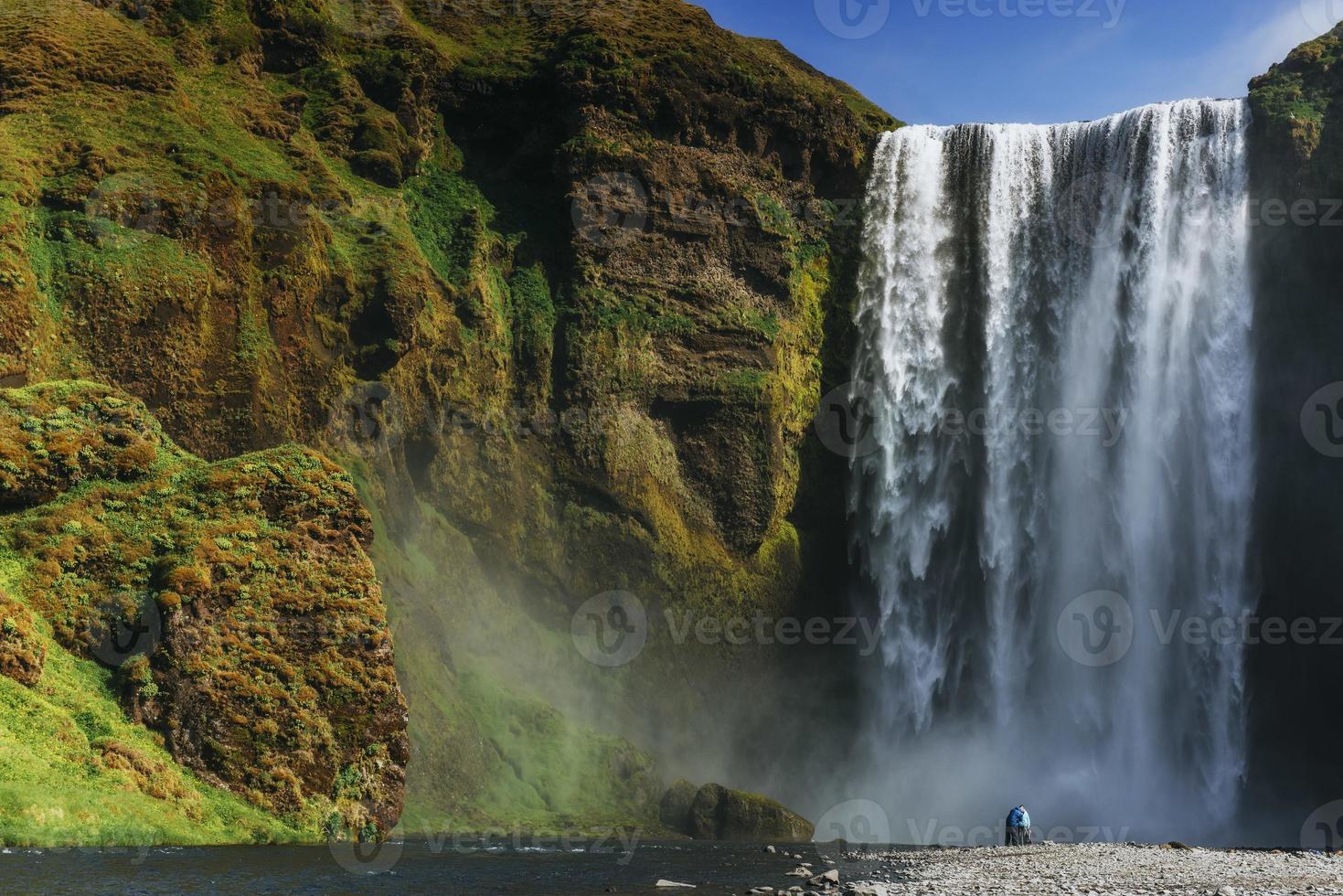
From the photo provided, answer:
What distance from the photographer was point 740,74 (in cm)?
4884

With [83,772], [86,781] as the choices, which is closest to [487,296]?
[83,772]

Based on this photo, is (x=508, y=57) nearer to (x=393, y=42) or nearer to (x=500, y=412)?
(x=393, y=42)

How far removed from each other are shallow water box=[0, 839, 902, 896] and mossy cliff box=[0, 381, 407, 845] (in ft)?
5.80

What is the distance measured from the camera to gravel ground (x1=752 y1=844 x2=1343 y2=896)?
1852cm

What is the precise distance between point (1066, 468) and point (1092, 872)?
23386 millimetres

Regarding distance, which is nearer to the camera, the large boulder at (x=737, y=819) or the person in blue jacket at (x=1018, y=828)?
the person in blue jacket at (x=1018, y=828)

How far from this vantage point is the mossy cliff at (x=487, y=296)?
112 ft

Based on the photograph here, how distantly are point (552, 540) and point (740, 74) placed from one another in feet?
68.1

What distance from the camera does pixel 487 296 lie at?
4353 centimetres

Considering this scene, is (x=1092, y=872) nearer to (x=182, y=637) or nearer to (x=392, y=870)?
(x=392, y=870)

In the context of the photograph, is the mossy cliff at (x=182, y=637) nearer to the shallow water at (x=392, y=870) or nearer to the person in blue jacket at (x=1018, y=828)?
the shallow water at (x=392, y=870)

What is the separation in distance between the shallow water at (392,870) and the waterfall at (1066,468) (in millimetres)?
16097

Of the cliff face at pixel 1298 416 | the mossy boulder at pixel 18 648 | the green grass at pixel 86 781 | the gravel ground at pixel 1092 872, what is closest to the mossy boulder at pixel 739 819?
the gravel ground at pixel 1092 872

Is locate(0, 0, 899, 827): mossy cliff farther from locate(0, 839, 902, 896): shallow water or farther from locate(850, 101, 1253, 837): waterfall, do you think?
locate(0, 839, 902, 896): shallow water
